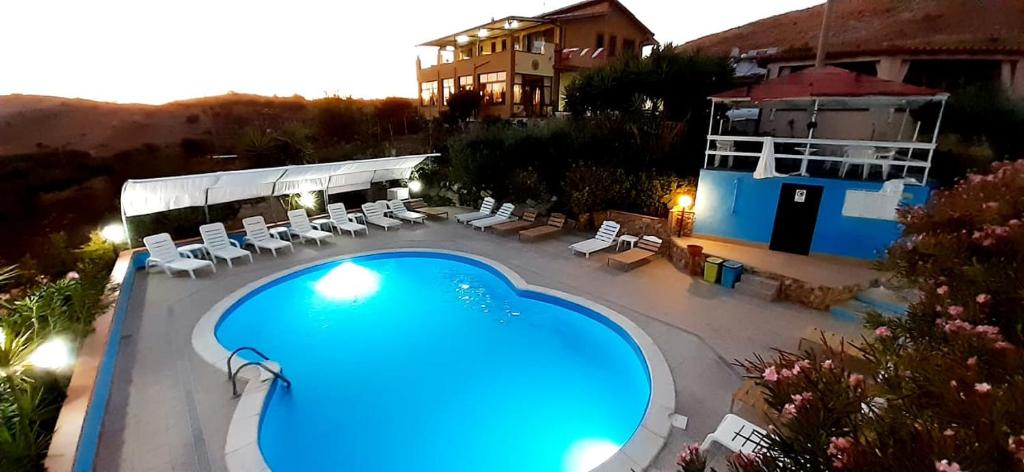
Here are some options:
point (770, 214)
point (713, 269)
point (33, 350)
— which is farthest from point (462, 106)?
point (33, 350)

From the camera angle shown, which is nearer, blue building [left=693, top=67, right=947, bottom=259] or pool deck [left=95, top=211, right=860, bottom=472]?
pool deck [left=95, top=211, right=860, bottom=472]

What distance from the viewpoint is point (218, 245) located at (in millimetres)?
10797

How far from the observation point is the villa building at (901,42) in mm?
15688

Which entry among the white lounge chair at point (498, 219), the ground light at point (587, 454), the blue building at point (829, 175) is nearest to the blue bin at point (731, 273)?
the blue building at point (829, 175)

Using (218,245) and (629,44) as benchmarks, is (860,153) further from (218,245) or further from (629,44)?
(629,44)

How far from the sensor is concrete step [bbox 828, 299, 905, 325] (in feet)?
24.6

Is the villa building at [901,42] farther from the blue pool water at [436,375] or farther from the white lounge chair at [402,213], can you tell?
the blue pool water at [436,375]

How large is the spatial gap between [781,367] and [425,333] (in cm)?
662

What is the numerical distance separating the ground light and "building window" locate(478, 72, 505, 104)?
856 inches

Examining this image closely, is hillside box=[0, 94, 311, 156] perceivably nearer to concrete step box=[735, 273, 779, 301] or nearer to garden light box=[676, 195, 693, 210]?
garden light box=[676, 195, 693, 210]

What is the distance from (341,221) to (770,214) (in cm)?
1195

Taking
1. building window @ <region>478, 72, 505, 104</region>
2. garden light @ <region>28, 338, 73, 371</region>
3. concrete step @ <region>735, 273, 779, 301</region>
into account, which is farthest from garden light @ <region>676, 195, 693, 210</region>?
building window @ <region>478, 72, 505, 104</region>

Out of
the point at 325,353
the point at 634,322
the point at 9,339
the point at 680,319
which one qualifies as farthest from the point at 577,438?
the point at 9,339

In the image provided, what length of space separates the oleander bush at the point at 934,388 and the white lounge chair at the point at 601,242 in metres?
7.64
